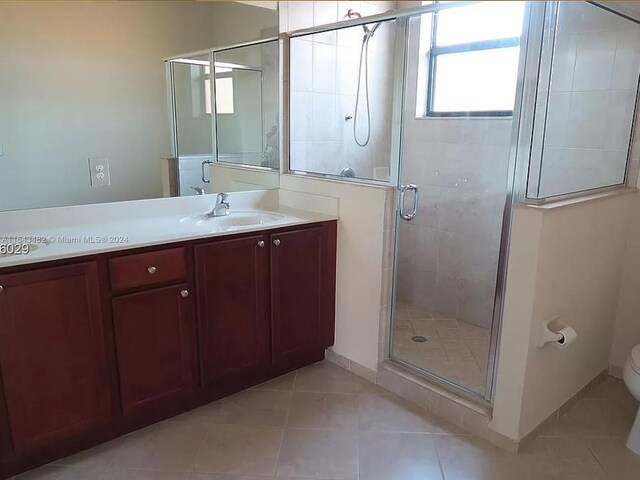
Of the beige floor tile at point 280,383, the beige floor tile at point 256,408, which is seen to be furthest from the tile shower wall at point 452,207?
the beige floor tile at point 256,408

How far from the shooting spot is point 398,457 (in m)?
2.02

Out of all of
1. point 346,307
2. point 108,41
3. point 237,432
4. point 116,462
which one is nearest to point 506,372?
point 346,307

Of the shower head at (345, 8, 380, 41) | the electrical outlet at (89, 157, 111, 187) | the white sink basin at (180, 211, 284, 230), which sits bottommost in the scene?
the white sink basin at (180, 211, 284, 230)

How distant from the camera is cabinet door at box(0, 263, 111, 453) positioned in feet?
5.68

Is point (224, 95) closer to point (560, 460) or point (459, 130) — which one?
point (459, 130)

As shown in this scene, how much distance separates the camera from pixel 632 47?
2.31 m

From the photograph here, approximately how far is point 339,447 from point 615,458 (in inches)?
44.6

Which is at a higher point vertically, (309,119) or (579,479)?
(309,119)

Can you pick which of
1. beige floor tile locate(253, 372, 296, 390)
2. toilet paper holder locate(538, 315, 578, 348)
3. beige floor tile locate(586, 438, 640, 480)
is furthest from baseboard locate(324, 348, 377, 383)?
beige floor tile locate(586, 438, 640, 480)

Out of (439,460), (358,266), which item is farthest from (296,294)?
(439,460)

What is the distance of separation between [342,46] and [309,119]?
1.61 ft

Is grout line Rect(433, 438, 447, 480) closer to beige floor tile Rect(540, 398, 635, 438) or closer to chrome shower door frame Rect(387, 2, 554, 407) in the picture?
chrome shower door frame Rect(387, 2, 554, 407)

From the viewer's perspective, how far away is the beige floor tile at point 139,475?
6.17 ft

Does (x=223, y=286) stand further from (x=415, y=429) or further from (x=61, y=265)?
(x=415, y=429)
